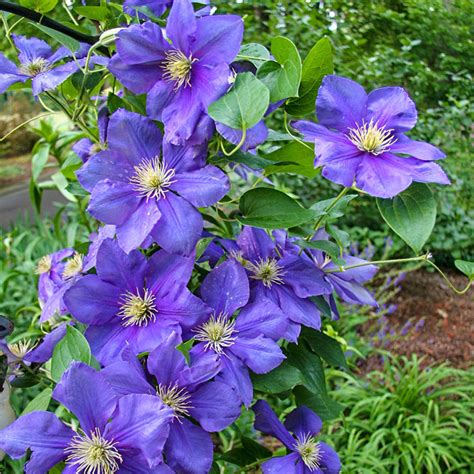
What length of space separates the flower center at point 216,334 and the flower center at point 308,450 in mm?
187

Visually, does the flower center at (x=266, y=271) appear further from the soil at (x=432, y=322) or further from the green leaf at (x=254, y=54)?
the soil at (x=432, y=322)

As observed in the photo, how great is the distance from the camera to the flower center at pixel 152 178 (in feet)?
1.65

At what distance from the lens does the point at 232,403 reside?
0.49m

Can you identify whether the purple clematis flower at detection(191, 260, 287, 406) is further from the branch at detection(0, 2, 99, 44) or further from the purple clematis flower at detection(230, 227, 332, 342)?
the branch at detection(0, 2, 99, 44)

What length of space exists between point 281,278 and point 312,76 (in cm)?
20

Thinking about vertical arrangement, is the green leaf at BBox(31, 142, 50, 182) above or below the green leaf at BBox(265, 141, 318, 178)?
below

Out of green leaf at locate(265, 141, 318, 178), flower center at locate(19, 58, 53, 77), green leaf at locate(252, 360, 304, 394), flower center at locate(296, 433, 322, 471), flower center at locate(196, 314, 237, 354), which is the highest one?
flower center at locate(19, 58, 53, 77)

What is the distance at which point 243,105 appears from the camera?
0.45 metres

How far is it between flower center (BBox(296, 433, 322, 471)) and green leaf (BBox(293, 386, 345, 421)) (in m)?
0.04

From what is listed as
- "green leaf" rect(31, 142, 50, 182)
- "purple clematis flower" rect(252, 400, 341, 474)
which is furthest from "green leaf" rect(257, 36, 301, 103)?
"green leaf" rect(31, 142, 50, 182)

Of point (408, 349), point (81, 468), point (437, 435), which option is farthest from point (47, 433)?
point (408, 349)

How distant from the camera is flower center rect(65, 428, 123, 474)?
17.4 inches

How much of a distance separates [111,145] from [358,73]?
2.91m

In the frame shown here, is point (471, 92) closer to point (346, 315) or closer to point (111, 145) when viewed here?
point (346, 315)
